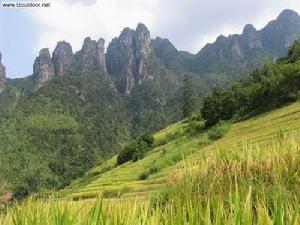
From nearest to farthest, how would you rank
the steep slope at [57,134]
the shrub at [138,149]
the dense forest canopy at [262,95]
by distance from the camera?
the dense forest canopy at [262,95] < the shrub at [138,149] < the steep slope at [57,134]

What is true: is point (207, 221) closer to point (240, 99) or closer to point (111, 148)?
point (240, 99)

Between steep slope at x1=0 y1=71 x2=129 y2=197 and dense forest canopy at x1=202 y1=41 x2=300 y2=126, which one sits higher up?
steep slope at x1=0 y1=71 x2=129 y2=197

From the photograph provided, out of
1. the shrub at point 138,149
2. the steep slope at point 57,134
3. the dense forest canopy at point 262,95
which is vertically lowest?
the shrub at point 138,149

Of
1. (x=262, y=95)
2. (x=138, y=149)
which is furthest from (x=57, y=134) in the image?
(x=262, y=95)

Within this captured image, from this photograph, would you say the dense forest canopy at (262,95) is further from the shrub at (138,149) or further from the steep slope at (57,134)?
the steep slope at (57,134)

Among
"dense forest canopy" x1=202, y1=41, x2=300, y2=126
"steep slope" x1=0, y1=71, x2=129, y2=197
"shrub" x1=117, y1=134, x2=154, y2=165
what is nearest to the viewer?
"dense forest canopy" x1=202, y1=41, x2=300, y2=126

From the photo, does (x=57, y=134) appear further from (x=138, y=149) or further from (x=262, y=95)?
(x=262, y=95)

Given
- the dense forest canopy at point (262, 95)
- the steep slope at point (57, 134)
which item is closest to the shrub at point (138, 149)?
the dense forest canopy at point (262, 95)

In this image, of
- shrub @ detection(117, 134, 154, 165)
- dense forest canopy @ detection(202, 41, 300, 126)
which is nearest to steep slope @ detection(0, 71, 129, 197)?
shrub @ detection(117, 134, 154, 165)

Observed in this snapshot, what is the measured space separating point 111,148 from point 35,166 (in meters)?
31.5

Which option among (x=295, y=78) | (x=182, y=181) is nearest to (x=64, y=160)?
(x=295, y=78)

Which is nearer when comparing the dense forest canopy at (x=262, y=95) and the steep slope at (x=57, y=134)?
the dense forest canopy at (x=262, y=95)

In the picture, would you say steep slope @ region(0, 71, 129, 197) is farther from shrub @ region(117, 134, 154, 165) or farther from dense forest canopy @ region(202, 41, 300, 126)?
dense forest canopy @ region(202, 41, 300, 126)

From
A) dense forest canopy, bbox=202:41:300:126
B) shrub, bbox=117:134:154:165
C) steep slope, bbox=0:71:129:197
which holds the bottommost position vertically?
shrub, bbox=117:134:154:165
